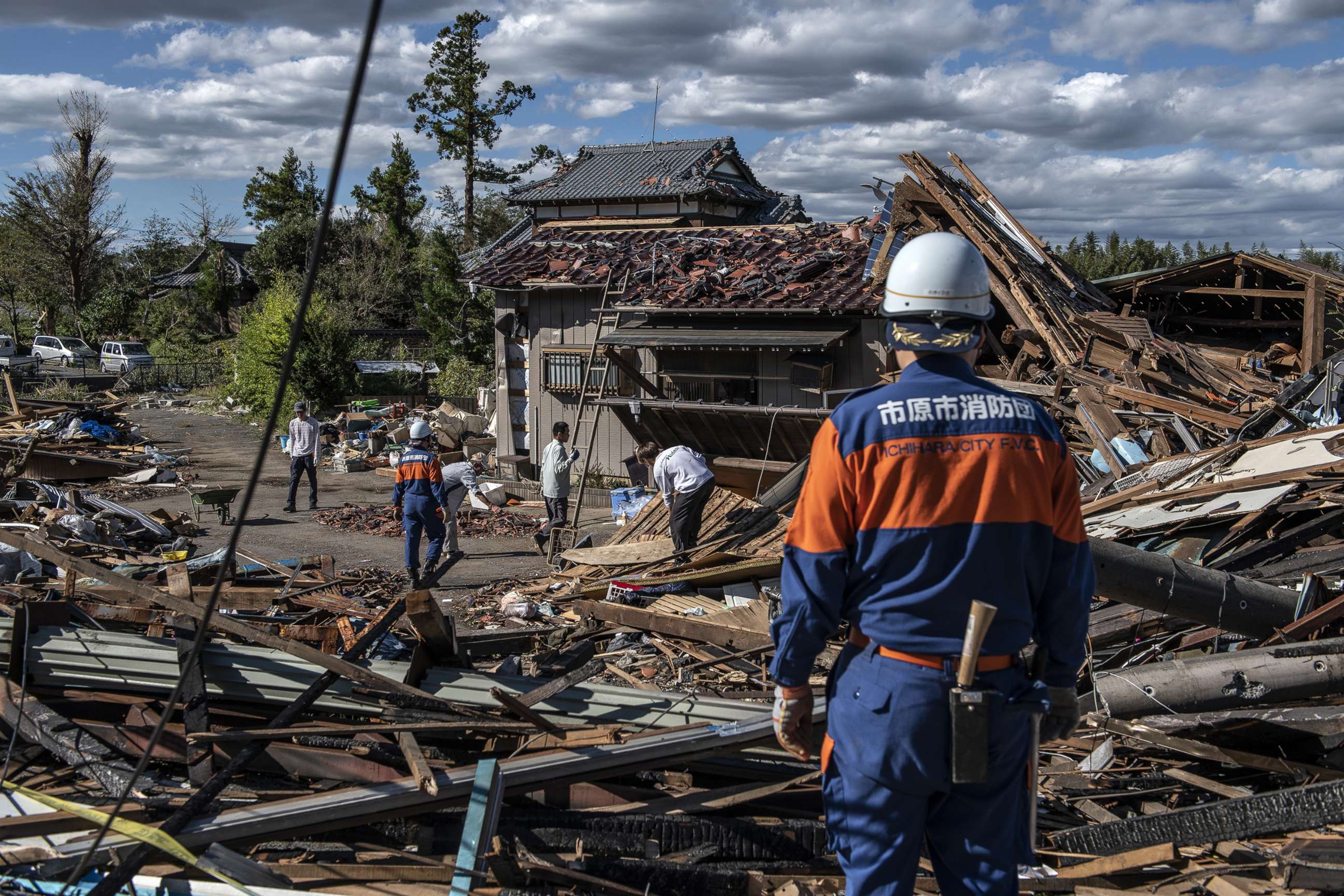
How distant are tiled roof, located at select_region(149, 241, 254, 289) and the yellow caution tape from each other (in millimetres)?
44307

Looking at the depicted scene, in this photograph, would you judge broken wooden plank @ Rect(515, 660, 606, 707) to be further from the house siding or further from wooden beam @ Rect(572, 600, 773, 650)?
the house siding

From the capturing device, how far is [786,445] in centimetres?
1536

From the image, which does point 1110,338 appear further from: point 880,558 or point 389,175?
point 389,175

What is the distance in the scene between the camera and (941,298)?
109 inches

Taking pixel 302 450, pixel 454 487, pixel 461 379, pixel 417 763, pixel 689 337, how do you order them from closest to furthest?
pixel 417 763, pixel 454 487, pixel 302 450, pixel 689 337, pixel 461 379

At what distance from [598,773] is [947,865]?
175cm

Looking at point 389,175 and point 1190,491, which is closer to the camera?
point 1190,491

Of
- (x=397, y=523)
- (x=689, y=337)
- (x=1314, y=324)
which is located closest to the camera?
(x=1314, y=324)

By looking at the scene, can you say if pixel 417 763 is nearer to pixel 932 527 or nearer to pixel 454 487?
pixel 932 527

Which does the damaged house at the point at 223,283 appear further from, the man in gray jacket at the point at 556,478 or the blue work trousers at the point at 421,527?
the blue work trousers at the point at 421,527

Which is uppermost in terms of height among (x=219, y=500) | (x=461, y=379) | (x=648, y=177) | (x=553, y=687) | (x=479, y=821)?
(x=648, y=177)

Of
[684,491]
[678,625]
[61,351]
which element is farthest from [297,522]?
[61,351]

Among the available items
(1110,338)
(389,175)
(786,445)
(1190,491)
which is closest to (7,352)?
(389,175)

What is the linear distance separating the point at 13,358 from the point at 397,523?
93.7 feet
